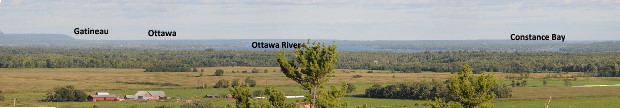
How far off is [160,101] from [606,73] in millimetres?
90088

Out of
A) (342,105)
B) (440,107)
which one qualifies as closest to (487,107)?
(440,107)

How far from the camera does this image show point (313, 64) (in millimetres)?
35500

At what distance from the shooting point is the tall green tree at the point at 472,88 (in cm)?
3503

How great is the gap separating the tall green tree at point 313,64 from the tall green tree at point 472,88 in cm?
567

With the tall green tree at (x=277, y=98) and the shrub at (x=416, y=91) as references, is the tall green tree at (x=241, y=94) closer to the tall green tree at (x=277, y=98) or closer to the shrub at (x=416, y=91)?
the tall green tree at (x=277, y=98)

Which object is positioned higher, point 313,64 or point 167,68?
point 313,64

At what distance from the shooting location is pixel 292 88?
11444 centimetres

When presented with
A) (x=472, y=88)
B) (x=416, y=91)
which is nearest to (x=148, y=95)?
(x=416, y=91)

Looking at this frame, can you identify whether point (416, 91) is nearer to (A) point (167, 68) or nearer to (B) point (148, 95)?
(B) point (148, 95)

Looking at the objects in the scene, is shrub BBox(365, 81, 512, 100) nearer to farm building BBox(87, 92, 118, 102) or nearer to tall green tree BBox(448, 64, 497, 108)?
farm building BBox(87, 92, 118, 102)

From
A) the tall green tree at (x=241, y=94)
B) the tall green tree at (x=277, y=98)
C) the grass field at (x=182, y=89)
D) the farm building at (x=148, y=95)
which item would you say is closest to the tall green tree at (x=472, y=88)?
the tall green tree at (x=277, y=98)

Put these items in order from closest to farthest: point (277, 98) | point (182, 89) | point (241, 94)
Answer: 1. point (277, 98)
2. point (241, 94)
3. point (182, 89)

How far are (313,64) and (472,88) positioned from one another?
7.14m

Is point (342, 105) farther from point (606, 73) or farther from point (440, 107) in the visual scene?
point (606, 73)
